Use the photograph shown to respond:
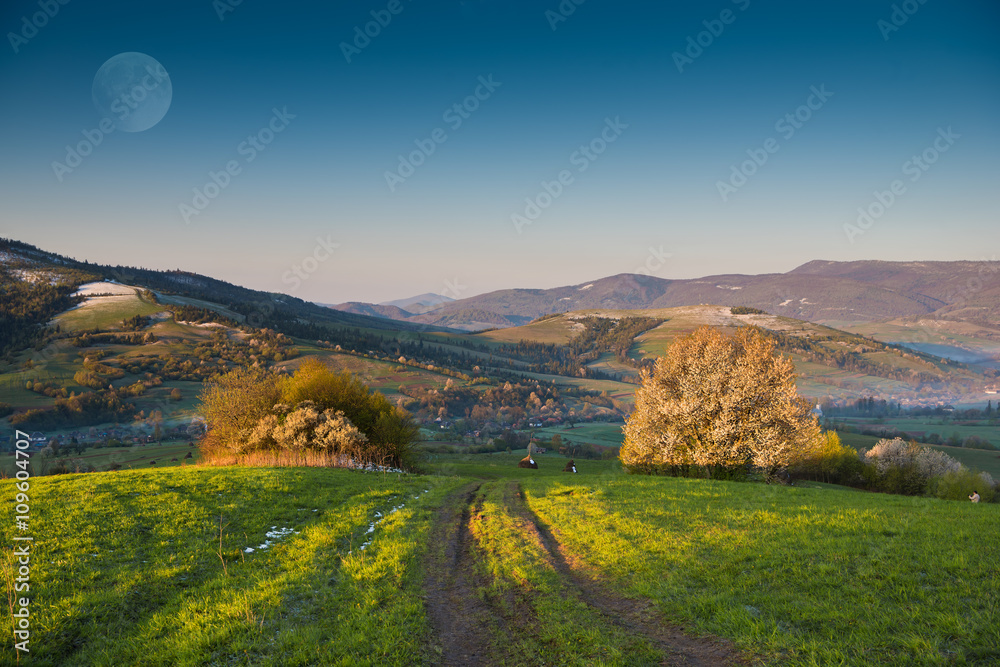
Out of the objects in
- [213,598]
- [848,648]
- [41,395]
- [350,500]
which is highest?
[848,648]

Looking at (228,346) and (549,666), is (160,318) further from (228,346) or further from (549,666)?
(549,666)

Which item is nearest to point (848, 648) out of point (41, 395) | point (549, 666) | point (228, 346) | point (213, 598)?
point (549, 666)

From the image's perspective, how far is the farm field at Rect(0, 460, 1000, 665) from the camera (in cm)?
779

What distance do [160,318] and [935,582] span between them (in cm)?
23774

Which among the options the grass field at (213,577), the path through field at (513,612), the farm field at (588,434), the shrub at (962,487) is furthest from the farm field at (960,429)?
the grass field at (213,577)

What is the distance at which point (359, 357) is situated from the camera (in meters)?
197

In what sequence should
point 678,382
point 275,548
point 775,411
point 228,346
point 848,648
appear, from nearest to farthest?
point 848,648 → point 275,548 → point 775,411 → point 678,382 → point 228,346

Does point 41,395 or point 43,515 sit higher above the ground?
point 43,515

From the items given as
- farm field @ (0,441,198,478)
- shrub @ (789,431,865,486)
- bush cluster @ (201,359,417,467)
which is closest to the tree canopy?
bush cluster @ (201,359,417,467)

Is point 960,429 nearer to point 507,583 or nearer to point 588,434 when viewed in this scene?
point 588,434

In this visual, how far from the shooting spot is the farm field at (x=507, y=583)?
25.6ft

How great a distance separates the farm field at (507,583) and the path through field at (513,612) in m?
0.06

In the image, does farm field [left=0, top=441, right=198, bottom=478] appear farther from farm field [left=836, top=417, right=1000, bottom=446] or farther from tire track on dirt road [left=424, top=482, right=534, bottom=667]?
farm field [left=836, top=417, right=1000, bottom=446]

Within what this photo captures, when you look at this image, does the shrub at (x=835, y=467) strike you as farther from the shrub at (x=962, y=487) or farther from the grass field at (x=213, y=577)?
the grass field at (x=213, y=577)
